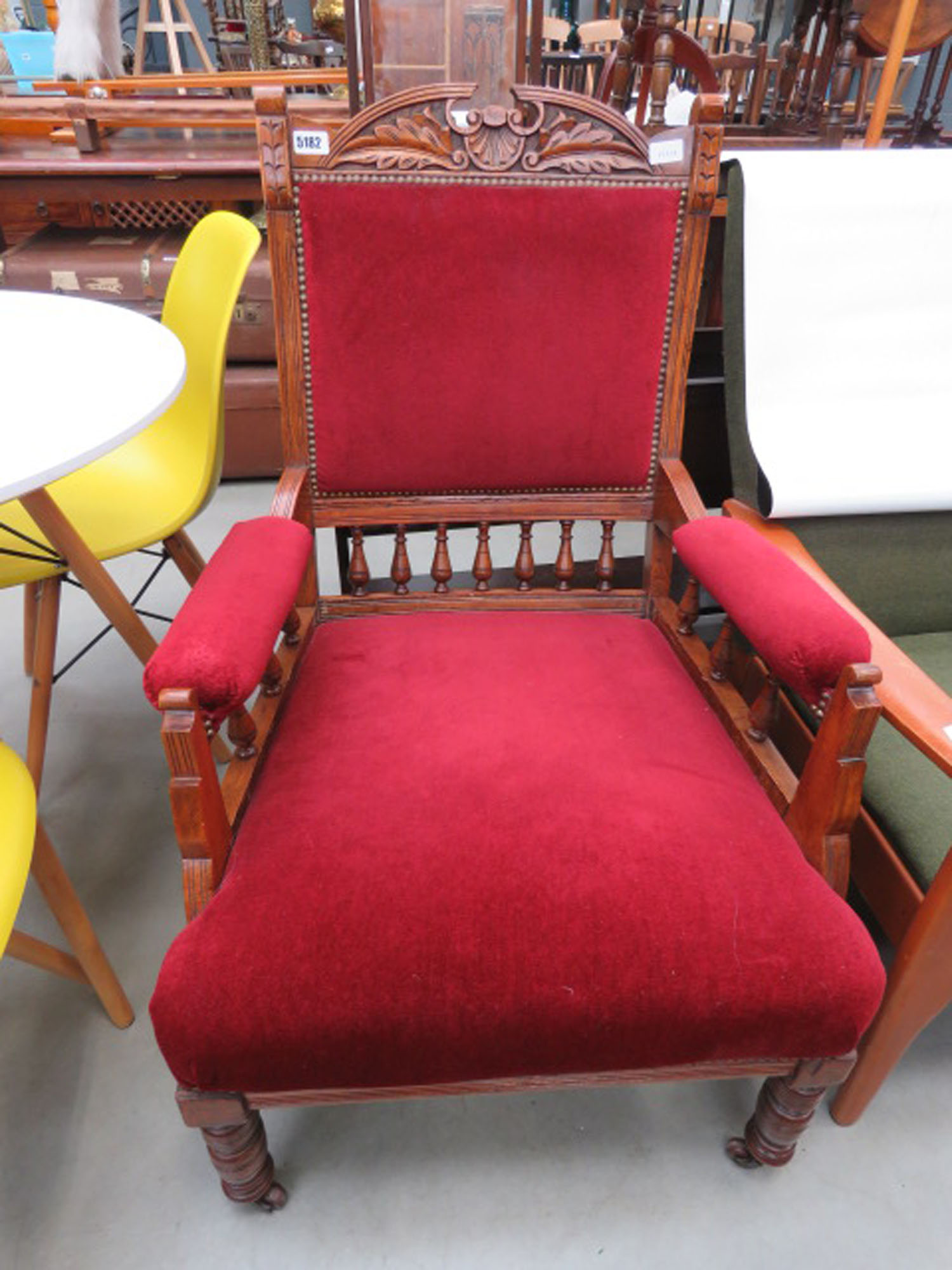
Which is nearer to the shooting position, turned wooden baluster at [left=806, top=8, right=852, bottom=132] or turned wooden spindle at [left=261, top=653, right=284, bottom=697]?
turned wooden spindle at [left=261, top=653, right=284, bottom=697]

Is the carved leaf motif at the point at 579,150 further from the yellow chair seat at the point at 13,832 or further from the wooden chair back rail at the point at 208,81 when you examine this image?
the wooden chair back rail at the point at 208,81

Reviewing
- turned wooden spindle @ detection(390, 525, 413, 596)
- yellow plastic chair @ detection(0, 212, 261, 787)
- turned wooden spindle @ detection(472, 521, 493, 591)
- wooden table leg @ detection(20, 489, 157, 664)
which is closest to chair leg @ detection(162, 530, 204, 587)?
yellow plastic chair @ detection(0, 212, 261, 787)

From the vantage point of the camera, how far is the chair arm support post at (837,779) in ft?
2.41

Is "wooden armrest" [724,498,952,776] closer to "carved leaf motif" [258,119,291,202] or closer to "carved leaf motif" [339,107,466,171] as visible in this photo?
"carved leaf motif" [339,107,466,171]

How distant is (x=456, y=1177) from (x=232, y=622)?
77cm

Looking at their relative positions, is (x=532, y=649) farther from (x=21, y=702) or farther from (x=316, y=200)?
(x=21, y=702)

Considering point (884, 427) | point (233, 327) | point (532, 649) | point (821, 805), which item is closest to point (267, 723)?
point (532, 649)

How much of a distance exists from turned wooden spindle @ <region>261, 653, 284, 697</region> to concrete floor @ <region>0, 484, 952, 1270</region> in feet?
1.87

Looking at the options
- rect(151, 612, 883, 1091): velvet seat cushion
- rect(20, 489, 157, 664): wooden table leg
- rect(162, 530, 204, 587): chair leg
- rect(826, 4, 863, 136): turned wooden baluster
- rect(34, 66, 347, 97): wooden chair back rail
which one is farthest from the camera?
Answer: rect(34, 66, 347, 97): wooden chair back rail

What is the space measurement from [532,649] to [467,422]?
1.10 feet

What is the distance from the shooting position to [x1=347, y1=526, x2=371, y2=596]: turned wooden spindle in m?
1.20

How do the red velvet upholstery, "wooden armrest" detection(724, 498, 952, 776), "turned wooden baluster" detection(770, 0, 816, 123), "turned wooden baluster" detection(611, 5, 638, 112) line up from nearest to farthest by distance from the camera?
"wooden armrest" detection(724, 498, 952, 776), the red velvet upholstery, "turned wooden baluster" detection(611, 5, 638, 112), "turned wooden baluster" detection(770, 0, 816, 123)

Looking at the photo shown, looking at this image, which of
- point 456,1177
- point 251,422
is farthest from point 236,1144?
point 251,422

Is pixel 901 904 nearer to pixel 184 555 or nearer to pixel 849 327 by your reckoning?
pixel 849 327
